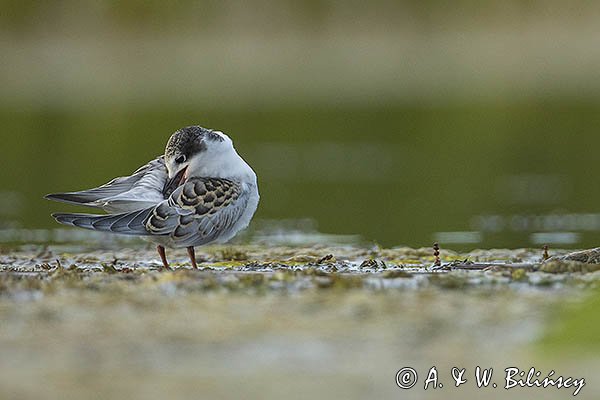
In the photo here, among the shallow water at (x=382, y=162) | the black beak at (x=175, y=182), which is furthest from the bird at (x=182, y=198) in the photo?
the shallow water at (x=382, y=162)

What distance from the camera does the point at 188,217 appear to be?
9.01m

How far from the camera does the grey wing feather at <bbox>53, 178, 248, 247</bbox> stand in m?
8.79

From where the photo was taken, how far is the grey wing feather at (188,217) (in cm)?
879

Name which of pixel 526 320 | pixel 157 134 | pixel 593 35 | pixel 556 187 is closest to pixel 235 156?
pixel 526 320

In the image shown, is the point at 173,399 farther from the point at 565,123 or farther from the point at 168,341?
the point at 565,123

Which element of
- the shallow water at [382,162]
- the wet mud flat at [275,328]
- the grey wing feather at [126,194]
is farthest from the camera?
the shallow water at [382,162]

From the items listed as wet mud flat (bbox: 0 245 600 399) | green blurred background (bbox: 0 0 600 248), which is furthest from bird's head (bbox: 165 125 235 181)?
green blurred background (bbox: 0 0 600 248)

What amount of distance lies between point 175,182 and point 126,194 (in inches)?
19.3

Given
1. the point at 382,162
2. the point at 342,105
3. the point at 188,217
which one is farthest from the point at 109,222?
the point at 342,105

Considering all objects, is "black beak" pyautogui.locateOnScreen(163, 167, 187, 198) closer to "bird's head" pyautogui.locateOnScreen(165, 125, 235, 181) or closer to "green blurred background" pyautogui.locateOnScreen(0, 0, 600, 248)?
"bird's head" pyautogui.locateOnScreen(165, 125, 235, 181)

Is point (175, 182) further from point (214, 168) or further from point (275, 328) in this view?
point (275, 328)

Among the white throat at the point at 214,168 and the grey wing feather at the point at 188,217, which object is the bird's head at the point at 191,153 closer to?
the white throat at the point at 214,168

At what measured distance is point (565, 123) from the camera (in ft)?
79.9

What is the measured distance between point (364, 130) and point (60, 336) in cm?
1912
